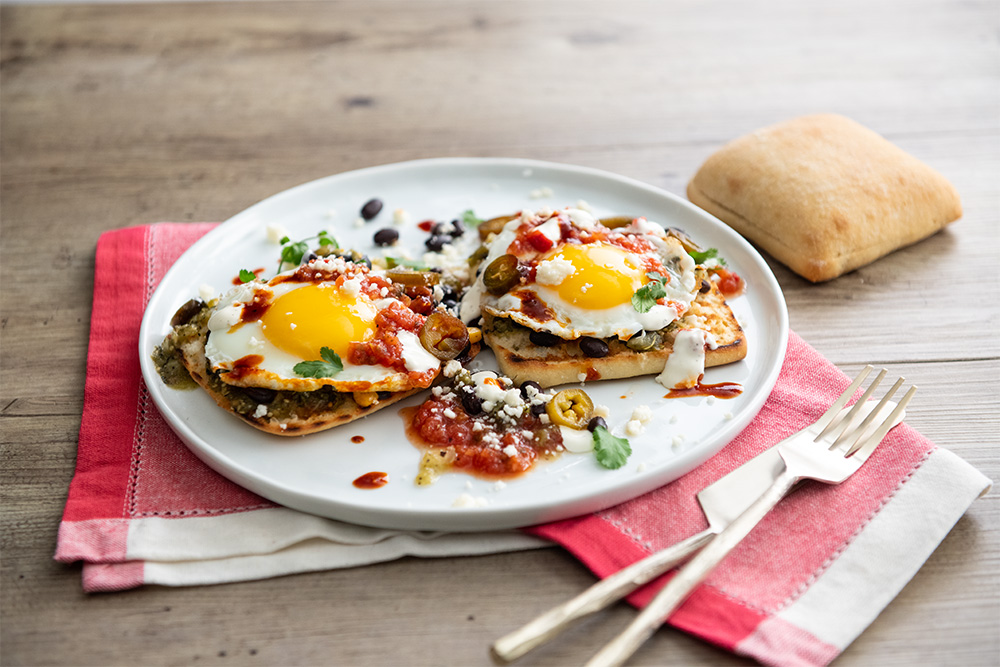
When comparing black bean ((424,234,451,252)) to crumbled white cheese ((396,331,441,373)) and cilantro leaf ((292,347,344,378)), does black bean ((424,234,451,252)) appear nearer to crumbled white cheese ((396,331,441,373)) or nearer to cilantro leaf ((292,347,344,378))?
crumbled white cheese ((396,331,441,373))

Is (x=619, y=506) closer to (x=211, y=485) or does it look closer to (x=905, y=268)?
(x=211, y=485)

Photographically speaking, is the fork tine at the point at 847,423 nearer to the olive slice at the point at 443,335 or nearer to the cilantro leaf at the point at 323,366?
the olive slice at the point at 443,335

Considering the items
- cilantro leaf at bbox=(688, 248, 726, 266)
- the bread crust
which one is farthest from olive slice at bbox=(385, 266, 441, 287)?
the bread crust

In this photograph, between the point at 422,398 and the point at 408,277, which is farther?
the point at 408,277

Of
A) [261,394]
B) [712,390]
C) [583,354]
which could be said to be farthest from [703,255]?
[261,394]

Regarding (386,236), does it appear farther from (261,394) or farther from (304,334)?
(261,394)

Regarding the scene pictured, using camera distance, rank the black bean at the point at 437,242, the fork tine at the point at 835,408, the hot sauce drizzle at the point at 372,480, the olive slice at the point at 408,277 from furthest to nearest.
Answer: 1. the black bean at the point at 437,242
2. the olive slice at the point at 408,277
3. the fork tine at the point at 835,408
4. the hot sauce drizzle at the point at 372,480

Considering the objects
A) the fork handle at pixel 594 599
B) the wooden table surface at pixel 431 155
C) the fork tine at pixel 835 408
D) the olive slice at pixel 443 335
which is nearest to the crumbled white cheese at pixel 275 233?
the wooden table surface at pixel 431 155
